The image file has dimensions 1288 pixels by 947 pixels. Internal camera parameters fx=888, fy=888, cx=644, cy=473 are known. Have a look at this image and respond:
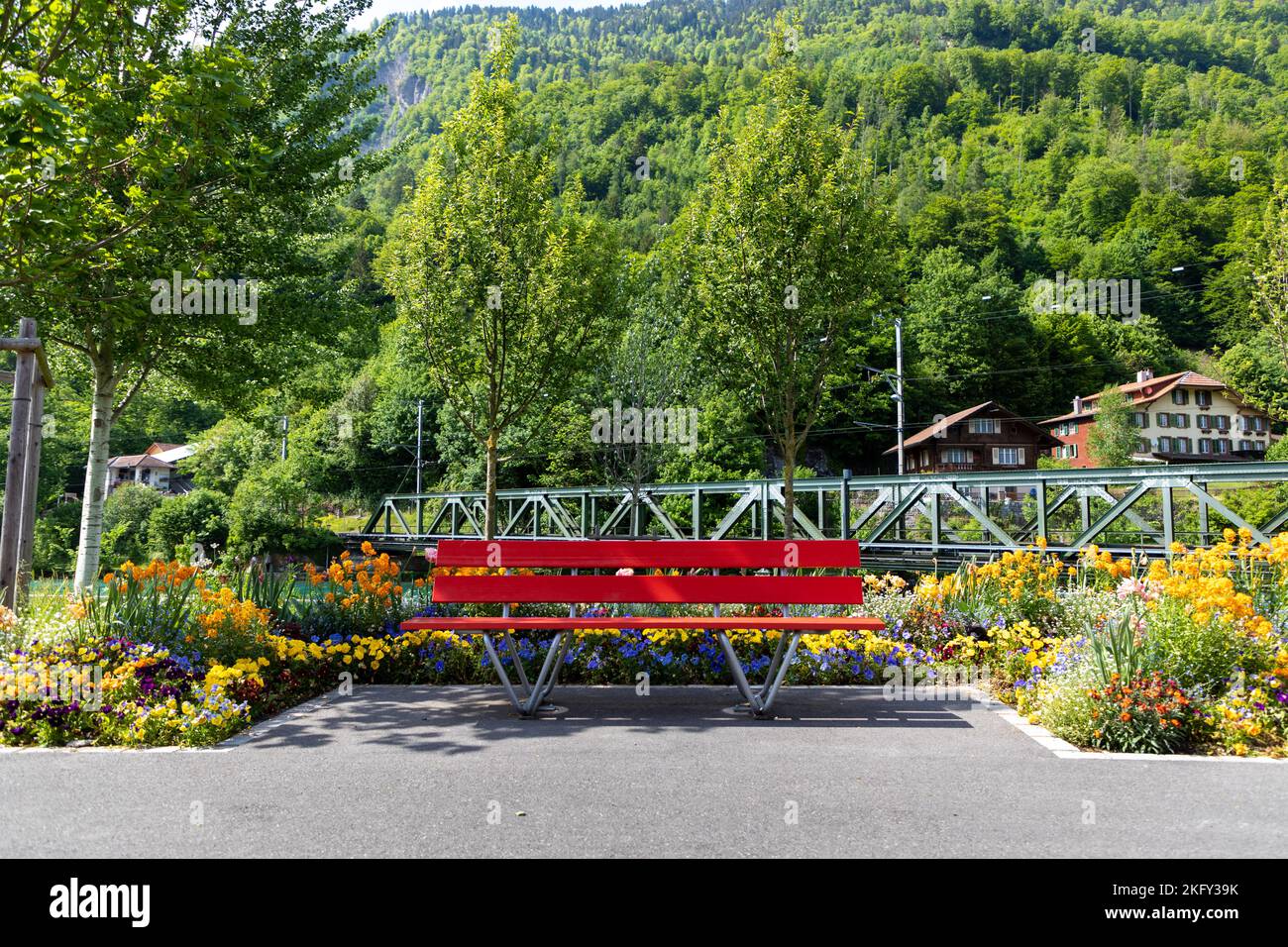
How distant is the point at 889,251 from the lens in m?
13.9

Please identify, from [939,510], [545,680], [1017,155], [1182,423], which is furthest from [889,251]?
[1017,155]

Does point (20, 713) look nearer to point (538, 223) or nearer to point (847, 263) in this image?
point (538, 223)

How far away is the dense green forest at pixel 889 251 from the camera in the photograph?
608 inches

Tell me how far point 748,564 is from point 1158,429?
72969mm

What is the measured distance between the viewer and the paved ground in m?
3.77

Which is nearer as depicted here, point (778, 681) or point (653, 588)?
point (778, 681)

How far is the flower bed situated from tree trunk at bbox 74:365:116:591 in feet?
6.73

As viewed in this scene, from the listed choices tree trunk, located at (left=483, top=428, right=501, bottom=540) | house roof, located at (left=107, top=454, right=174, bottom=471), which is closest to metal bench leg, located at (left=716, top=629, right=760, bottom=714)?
tree trunk, located at (left=483, top=428, right=501, bottom=540)

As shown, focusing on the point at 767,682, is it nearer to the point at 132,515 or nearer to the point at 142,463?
the point at 132,515

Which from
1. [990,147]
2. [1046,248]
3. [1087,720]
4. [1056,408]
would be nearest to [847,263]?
[1087,720]

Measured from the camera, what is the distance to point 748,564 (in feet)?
21.6

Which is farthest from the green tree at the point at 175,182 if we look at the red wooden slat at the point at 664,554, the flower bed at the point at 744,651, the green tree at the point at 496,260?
the red wooden slat at the point at 664,554

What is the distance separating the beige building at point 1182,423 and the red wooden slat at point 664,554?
2417 inches

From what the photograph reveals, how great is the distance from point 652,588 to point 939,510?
15.6m
